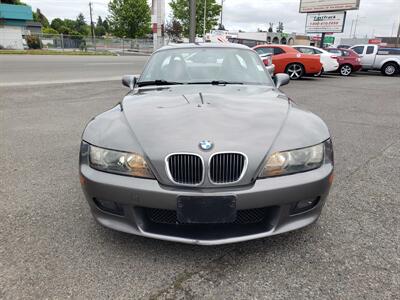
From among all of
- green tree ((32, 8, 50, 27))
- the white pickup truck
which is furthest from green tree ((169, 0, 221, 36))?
green tree ((32, 8, 50, 27))

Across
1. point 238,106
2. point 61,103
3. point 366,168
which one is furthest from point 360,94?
point 238,106

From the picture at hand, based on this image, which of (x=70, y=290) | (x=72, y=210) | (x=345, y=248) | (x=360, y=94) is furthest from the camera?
(x=360, y=94)

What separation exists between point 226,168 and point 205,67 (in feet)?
6.37

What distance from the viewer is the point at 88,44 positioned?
143 ft

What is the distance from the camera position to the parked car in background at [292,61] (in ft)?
47.6

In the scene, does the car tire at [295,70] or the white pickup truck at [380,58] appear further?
the white pickup truck at [380,58]

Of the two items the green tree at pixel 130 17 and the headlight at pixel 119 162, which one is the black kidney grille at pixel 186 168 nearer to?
the headlight at pixel 119 162

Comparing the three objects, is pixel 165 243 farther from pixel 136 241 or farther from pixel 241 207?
pixel 241 207

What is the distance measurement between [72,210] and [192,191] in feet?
4.83

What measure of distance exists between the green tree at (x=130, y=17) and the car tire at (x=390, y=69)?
44.1 metres

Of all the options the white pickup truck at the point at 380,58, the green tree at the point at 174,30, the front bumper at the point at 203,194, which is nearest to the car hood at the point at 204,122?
the front bumper at the point at 203,194

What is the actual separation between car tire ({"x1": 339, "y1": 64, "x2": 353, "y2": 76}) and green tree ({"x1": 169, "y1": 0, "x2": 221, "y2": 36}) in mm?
37417

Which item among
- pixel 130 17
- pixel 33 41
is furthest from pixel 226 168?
pixel 130 17

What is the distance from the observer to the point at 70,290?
203 cm
